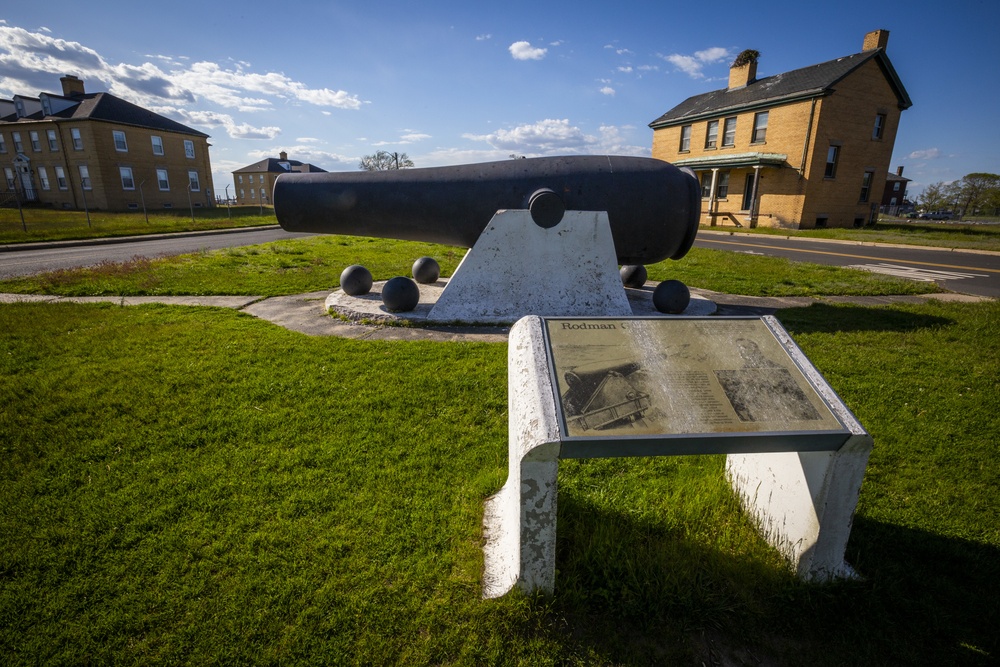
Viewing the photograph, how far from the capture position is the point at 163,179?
33594mm

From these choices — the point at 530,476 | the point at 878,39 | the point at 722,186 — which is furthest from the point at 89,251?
the point at 878,39

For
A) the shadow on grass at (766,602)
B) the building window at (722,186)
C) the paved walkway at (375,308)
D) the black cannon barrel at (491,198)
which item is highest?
the building window at (722,186)

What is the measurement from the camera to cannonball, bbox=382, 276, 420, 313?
6.14 metres

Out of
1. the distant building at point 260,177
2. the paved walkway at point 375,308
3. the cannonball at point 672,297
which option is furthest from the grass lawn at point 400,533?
→ the distant building at point 260,177

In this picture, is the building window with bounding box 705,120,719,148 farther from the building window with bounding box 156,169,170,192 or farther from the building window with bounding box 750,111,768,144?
the building window with bounding box 156,169,170,192

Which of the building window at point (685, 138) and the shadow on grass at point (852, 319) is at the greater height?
the building window at point (685, 138)

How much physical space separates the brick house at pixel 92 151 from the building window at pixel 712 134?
30.0m

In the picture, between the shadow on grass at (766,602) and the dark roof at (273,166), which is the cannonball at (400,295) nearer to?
the shadow on grass at (766,602)

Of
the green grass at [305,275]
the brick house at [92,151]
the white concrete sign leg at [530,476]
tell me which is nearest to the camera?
the white concrete sign leg at [530,476]

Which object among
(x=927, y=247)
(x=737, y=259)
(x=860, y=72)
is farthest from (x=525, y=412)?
(x=860, y=72)

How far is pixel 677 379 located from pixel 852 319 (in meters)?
5.75

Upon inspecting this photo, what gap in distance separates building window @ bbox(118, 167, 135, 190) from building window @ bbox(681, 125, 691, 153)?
111 feet

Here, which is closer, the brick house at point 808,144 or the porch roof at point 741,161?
the brick house at point 808,144

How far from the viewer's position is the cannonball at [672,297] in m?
6.17
